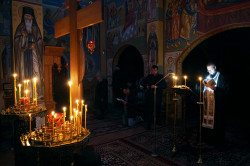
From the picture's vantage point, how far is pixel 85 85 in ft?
35.2

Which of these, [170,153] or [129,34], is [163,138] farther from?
[129,34]

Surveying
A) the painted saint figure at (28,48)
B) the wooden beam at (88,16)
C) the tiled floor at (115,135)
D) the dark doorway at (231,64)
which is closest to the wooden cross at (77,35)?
the wooden beam at (88,16)

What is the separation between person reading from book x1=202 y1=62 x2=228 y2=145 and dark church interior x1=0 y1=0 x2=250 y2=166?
0.02 m

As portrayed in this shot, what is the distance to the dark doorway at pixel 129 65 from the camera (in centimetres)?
1013

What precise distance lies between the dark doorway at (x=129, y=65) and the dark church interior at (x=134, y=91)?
53 millimetres

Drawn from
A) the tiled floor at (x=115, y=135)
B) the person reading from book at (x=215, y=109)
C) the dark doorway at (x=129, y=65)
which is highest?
the dark doorway at (x=129, y=65)

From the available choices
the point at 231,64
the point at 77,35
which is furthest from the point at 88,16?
the point at 231,64

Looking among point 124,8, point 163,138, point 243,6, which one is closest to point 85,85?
point 124,8

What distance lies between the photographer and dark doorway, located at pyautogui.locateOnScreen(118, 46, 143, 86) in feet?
33.2

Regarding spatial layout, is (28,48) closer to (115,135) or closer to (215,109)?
(115,135)

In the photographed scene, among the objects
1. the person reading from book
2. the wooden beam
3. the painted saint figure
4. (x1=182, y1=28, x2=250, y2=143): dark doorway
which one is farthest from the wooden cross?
(x1=182, y1=28, x2=250, y2=143): dark doorway

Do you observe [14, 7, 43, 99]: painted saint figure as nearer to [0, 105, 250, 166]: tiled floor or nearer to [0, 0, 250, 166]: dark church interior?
[0, 0, 250, 166]: dark church interior

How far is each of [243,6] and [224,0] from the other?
619 mm

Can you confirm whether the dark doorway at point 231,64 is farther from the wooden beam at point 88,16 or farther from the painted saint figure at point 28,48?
the wooden beam at point 88,16
